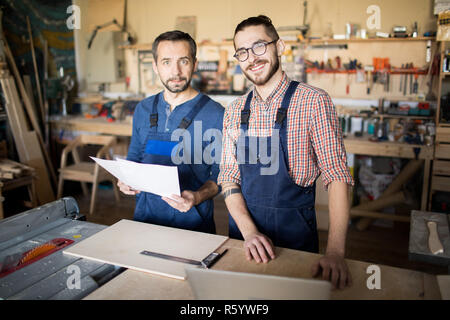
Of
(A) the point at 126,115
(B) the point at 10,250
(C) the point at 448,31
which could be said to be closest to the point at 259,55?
(B) the point at 10,250

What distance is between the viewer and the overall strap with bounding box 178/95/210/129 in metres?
1.85

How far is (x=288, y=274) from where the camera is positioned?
1.16 meters

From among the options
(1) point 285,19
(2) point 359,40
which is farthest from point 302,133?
(1) point 285,19

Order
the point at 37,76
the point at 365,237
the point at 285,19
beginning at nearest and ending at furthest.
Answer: the point at 365,237 → the point at 285,19 → the point at 37,76

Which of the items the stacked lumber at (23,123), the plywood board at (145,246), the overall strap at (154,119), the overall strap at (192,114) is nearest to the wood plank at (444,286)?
the plywood board at (145,246)

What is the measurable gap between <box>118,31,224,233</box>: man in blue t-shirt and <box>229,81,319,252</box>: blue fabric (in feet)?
0.98

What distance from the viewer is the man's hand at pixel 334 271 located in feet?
3.63

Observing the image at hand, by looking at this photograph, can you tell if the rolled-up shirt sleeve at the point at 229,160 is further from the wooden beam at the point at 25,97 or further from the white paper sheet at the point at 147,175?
the wooden beam at the point at 25,97

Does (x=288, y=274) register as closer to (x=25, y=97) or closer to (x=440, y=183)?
(x=440, y=183)

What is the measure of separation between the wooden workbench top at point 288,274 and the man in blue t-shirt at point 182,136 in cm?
66

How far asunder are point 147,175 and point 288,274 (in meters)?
0.62

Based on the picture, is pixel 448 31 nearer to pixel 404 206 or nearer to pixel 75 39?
pixel 404 206

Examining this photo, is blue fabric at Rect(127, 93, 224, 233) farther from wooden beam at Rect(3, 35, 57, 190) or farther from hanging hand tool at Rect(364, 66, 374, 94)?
wooden beam at Rect(3, 35, 57, 190)

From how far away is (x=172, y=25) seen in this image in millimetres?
5059
